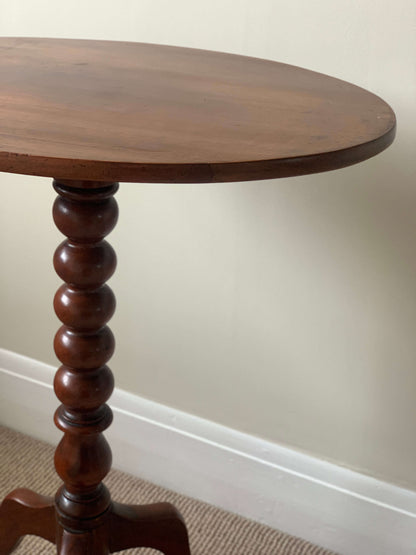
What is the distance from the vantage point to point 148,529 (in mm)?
1154

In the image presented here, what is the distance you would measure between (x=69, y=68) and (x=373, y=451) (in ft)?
2.47

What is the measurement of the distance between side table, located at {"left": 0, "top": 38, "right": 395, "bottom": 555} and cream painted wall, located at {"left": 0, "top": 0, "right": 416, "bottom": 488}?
11 cm

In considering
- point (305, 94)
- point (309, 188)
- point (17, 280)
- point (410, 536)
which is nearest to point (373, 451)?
point (410, 536)

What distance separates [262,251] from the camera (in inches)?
49.9

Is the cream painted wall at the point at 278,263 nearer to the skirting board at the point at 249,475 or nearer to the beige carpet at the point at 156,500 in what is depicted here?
the skirting board at the point at 249,475

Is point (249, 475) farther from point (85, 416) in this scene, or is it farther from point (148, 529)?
point (85, 416)

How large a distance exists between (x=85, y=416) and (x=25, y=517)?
0.25m

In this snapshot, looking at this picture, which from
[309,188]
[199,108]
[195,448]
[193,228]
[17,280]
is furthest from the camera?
[17,280]

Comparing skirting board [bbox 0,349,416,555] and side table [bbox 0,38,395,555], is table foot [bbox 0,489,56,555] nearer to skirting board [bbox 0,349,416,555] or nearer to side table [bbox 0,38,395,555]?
side table [bbox 0,38,395,555]

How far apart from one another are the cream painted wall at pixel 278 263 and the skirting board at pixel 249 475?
3 cm

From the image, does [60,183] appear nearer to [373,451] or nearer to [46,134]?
[46,134]

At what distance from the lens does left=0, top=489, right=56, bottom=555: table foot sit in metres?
1.16

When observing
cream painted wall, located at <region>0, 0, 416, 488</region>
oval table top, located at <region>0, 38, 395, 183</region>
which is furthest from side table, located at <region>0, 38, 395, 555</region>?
cream painted wall, located at <region>0, 0, 416, 488</region>

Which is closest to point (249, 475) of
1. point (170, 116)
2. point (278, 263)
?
point (278, 263)
